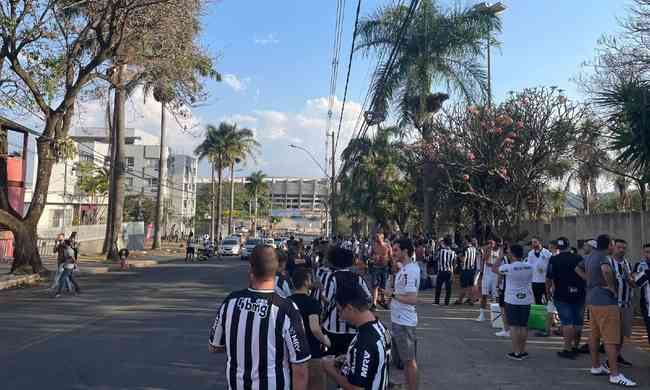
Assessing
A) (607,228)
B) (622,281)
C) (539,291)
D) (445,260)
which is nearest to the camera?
(622,281)

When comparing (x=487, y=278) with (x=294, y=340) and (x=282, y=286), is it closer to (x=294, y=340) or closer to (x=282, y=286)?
(x=282, y=286)

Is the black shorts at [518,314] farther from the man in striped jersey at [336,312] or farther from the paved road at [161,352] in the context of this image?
the man in striped jersey at [336,312]

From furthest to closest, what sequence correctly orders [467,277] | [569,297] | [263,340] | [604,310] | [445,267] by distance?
[467,277] < [445,267] < [569,297] < [604,310] < [263,340]

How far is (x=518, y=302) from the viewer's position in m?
8.90

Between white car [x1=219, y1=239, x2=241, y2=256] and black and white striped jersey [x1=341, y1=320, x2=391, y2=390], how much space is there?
43029mm

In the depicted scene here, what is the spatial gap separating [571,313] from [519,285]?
0.97m

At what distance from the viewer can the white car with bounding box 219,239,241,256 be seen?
46.2 metres

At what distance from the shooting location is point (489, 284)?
13.9 m

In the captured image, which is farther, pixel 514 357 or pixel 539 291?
pixel 539 291

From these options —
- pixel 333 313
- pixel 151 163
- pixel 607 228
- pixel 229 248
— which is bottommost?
pixel 229 248

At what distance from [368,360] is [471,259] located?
42.6 feet

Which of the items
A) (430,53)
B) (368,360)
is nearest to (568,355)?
(368,360)

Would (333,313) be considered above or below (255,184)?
below

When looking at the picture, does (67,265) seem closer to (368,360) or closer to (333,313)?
(333,313)
